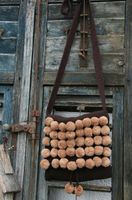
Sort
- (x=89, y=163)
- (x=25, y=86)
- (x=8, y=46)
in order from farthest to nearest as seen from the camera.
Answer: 1. (x=8, y=46)
2. (x=25, y=86)
3. (x=89, y=163)

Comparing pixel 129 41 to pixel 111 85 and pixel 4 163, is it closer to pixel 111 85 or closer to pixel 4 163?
pixel 111 85

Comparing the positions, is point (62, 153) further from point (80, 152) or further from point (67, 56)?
point (67, 56)

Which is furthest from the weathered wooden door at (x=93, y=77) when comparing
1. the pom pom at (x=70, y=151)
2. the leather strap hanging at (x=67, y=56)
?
the pom pom at (x=70, y=151)

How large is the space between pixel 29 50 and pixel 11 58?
19cm

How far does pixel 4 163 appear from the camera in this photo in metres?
3.65

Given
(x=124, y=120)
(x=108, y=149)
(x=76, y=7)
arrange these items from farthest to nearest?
1. (x=76, y=7)
2. (x=124, y=120)
3. (x=108, y=149)

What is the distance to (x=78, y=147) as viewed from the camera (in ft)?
11.0

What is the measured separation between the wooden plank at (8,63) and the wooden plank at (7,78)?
0.14 ft

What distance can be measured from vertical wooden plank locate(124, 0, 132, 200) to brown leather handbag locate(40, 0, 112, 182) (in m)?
0.23

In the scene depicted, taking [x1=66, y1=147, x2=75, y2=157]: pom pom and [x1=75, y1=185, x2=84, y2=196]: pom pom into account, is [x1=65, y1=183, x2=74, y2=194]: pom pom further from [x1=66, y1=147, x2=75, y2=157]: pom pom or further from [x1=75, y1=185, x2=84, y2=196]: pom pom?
[x1=66, y1=147, x2=75, y2=157]: pom pom

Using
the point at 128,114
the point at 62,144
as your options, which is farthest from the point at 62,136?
the point at 128,114

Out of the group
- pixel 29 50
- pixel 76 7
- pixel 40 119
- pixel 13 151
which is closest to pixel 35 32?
pixel 29 50

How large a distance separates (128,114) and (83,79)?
495 millimetres

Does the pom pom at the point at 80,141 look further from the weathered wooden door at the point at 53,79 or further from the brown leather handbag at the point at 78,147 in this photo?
the weathered wooden door at the point at 53,79
